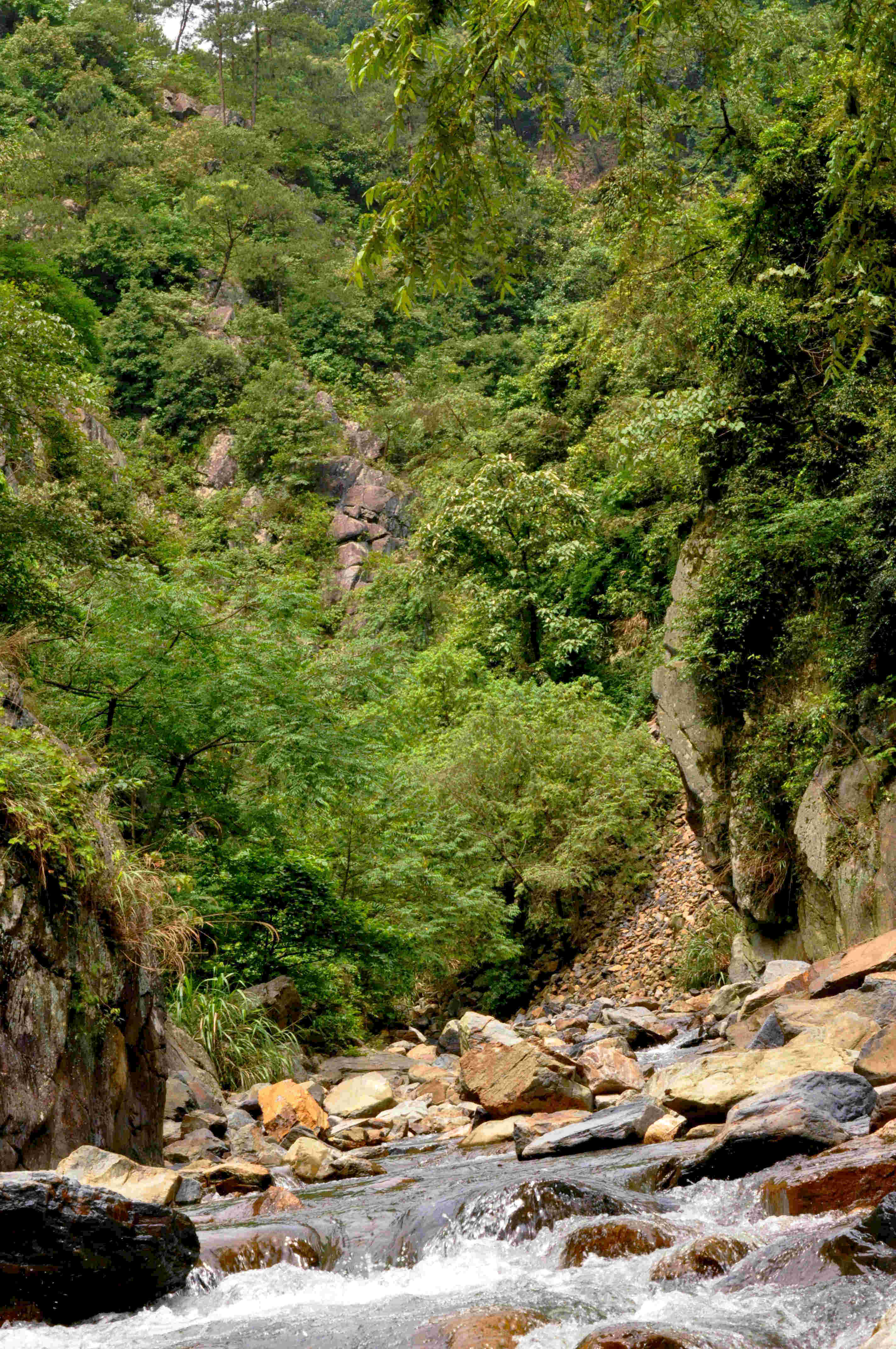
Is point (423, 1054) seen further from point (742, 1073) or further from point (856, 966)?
point (742, 1073)

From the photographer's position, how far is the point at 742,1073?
6.27 meters

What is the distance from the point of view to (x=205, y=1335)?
4.07 metres

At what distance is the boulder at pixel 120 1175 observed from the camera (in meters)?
5.14

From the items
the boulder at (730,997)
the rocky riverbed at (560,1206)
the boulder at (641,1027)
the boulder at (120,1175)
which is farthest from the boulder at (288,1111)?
the boulder at (730,997)

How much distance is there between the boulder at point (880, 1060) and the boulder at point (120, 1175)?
11.6 feet

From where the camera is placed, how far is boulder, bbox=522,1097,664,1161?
627 centimetres

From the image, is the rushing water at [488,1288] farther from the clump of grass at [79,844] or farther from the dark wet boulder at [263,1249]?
the clump of grass at [79,844]

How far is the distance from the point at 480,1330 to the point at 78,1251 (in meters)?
1.66

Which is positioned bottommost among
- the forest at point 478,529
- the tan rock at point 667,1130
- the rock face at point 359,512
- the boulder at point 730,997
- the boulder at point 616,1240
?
the boulder at point 730,997

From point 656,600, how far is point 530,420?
7.96m

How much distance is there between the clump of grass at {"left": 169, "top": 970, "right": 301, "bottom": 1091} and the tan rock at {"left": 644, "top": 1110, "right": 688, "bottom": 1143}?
4.46 metres

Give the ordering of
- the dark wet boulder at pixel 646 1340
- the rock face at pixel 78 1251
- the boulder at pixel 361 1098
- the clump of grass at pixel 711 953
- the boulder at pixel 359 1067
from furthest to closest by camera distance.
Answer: the clump of grass at pixel 711 953
the boulder at pixel 359 1067
the boulder at pixel 361 1098
the rock face at pixel 78 1251
the dark wet boulder at pixel 646 1340

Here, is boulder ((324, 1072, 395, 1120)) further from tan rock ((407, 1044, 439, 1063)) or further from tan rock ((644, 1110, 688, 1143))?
tan rock ((644, 1110, 688, 1143))

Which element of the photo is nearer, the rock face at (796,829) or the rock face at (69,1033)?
the rock face at (69,1033)
